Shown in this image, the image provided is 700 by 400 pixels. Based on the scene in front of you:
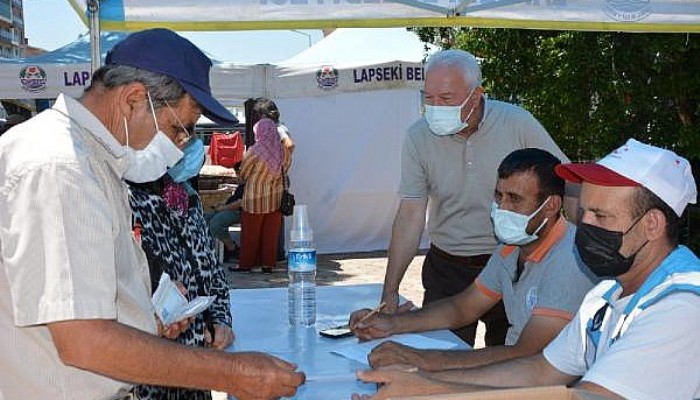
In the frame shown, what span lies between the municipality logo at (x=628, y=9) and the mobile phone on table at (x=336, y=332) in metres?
2.07

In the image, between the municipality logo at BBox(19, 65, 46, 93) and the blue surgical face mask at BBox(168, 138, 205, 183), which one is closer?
the blue surgical face mask at BBox(168, 138, 205, 183)

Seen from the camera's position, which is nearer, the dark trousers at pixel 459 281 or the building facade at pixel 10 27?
the dark trousers at pixel 459 281

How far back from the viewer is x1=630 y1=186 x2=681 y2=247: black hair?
200 cm

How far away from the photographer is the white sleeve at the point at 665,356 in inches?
70.6

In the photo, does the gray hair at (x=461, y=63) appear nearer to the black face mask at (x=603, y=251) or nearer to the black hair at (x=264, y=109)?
the black face mask at (x=603, y=251)

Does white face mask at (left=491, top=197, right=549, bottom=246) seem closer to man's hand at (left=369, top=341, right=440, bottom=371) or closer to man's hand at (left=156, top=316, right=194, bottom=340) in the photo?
man's hand at (left=369, top=341, right=440, bottom=371)

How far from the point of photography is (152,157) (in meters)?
1.93

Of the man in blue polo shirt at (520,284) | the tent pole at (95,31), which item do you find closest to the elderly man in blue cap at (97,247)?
the man in blue polo shirt at (520,284)

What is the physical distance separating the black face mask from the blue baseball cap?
1.03m

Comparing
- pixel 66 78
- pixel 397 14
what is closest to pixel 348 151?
pixel 66 78

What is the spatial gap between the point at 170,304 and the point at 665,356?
1248 millimetres

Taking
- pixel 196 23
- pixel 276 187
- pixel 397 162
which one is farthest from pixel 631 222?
pixel 397 162

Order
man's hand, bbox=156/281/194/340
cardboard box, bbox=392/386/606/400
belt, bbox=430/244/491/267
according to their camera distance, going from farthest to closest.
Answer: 1. belt, bbox=430/244/491/267
2. man's hand, bbox=156/281/194/340
3. cardboard box, bbox=392/386/606/400

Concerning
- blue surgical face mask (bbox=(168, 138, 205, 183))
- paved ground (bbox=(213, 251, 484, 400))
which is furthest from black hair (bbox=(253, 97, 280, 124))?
blue surgical face mask (bbox=(168, 138, 205, 183))
